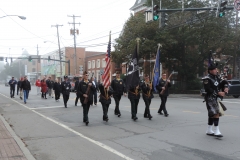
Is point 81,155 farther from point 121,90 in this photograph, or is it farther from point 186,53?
point 186,53

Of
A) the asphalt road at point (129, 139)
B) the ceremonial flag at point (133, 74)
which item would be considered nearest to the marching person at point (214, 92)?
the asphalt road at point (129, 139)

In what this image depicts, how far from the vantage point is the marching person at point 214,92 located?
8031mm

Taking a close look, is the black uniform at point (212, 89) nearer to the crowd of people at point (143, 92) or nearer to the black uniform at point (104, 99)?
the crowd of people at point (143, 92)

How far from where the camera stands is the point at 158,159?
6.12 meters

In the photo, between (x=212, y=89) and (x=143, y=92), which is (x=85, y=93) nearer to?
(x=143, y=92)

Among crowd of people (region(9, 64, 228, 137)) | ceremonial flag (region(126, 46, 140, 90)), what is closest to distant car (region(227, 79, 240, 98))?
crowd of people (region(9, 64, 228, 137))

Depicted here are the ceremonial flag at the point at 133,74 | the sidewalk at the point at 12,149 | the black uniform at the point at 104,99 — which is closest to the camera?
the sidewalk at the point at 12,149

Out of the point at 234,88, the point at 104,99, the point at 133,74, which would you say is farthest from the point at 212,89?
the point at 234,88

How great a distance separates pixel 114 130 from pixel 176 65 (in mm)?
25882

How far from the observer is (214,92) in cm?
809

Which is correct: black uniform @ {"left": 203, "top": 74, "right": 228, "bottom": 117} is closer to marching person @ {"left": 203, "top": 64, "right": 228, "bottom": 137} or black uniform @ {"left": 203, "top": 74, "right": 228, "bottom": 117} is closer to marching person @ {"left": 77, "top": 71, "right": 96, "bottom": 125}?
marching person @ {"left": 203, "top": 64, "right": 228, "bottom": 137}

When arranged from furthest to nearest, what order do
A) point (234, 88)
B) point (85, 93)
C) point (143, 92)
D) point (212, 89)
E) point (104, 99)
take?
point (234, 88) → point (143, 92) → point (104, 99) → point (85, 93) → point (212, 89)

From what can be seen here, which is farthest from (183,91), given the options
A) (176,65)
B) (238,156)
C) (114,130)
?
(238,156)

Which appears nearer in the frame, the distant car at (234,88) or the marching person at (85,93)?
the marching person at (85,93)
